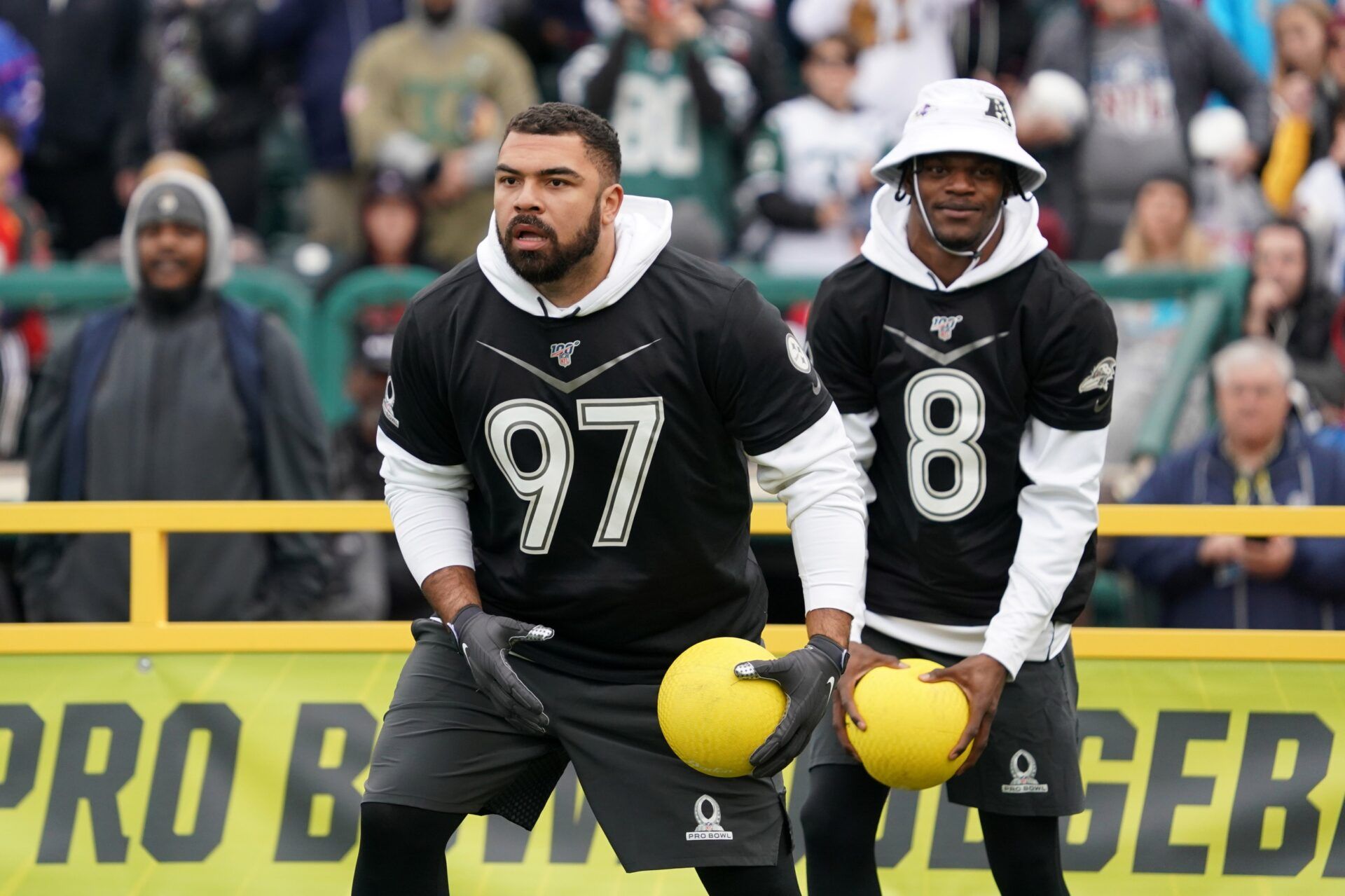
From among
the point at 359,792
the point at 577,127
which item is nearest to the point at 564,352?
the point at 577,127

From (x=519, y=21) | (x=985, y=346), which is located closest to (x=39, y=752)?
(x=985, y=346)

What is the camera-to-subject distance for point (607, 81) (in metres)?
9.36

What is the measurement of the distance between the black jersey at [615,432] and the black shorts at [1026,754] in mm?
739

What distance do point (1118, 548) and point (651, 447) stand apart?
324cm

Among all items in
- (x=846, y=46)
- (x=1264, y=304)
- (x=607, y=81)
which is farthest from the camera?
(x=846, y=46)

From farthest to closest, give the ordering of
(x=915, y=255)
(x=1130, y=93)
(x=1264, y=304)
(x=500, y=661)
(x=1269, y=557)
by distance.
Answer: (x=1130, y=93), (x=1264, y=304), (x=1269, y=557), (x=915, y=255), (x=500, y=661)

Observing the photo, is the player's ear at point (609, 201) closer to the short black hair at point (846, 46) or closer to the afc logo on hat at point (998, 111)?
the afc logo on hat at point (998, 111)

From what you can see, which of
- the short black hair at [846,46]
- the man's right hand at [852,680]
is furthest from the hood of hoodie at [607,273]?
the short black hair at [846,46]

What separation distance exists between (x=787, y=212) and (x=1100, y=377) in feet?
15.9

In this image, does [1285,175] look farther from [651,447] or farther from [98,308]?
[651,447]

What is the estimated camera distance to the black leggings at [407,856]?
424 centimetres

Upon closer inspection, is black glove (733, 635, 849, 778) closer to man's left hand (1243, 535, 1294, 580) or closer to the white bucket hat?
the white bucket hat

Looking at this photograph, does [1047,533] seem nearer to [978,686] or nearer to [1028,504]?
[1028,504]

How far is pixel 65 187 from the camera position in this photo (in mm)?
10438
